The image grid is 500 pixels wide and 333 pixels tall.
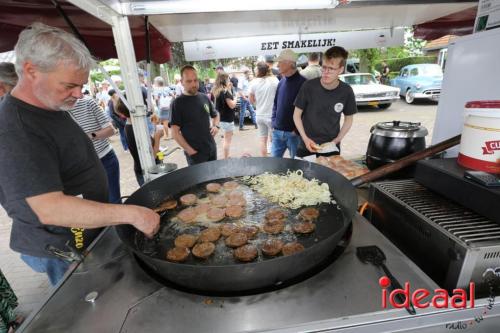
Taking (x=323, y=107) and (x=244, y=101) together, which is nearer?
(x=323, y=107)

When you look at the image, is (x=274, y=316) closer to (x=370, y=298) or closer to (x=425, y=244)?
(x=370, y=298)

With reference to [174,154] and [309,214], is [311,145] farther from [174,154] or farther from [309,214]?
[174,154]

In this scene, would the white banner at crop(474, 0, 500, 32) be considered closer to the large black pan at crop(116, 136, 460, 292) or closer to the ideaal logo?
the large black pan at crop(116, 136, 460, 292)

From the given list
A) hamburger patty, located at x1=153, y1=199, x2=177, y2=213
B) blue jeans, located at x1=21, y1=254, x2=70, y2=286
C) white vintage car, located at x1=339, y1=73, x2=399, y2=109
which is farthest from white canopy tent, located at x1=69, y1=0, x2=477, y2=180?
white vintage car, located at x1=339, y1=73, x2=399, y2=109

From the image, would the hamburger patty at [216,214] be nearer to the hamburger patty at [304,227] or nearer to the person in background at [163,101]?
the hamburger patty at [304,227]

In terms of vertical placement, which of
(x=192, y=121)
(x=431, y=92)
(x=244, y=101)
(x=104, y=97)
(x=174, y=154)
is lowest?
(x=174, y=154)

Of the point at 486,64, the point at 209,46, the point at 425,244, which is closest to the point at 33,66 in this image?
the point at 425,244

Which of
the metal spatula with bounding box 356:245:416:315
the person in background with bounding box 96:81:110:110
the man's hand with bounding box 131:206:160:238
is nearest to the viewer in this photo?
the metal spatula with bounding box 356:245:416:315

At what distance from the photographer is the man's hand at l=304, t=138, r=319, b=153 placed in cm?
379

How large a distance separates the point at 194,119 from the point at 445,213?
4118mm

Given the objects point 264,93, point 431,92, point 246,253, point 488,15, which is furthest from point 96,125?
point 431,92

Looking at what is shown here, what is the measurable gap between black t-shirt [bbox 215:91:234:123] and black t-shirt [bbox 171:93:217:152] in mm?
3605

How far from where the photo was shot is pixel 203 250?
1.81 meters

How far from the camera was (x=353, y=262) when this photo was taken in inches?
63.4
